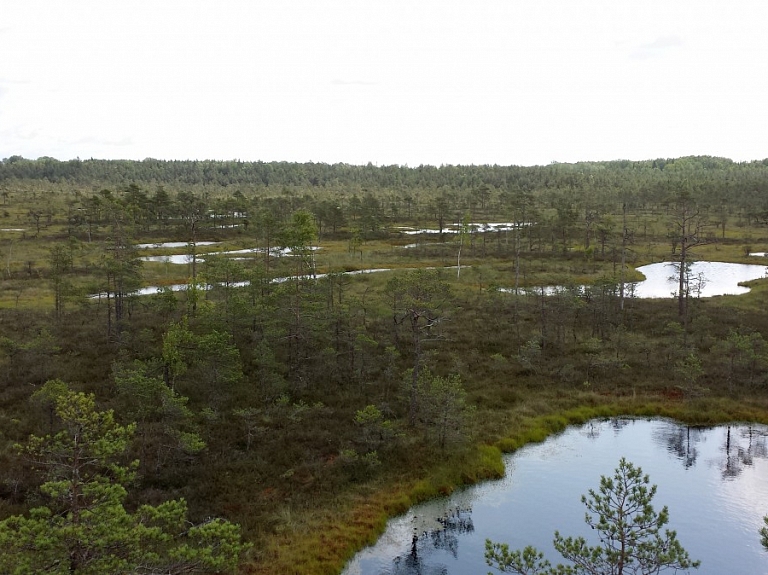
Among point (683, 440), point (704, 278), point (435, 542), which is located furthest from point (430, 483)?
point (704, 278)

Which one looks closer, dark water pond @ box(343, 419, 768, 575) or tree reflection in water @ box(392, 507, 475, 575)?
tree reflection in water @ box(392, 507, 475, 575)

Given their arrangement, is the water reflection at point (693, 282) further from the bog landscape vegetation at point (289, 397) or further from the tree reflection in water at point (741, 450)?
the tree reflection in water at point (741, 450)

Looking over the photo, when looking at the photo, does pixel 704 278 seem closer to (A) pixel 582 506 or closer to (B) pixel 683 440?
(B) pixel 683 440

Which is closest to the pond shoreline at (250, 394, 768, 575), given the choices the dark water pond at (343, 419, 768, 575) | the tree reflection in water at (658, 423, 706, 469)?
the dark water pond at (343, 419, 768, 575)

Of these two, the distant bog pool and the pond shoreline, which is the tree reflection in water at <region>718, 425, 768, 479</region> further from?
the distant bog pool

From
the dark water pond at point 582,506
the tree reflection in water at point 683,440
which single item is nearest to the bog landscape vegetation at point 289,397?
the dark water pond at point 582,506

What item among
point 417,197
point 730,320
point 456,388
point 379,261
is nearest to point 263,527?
point 456,388
